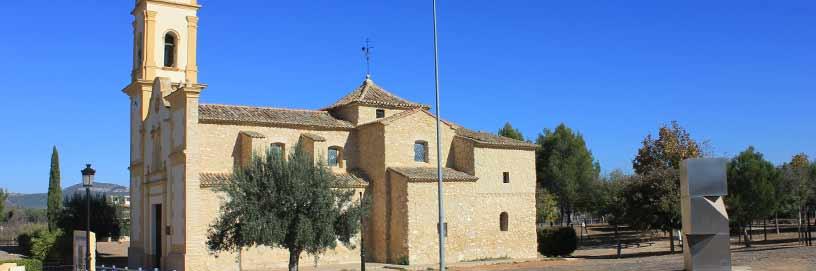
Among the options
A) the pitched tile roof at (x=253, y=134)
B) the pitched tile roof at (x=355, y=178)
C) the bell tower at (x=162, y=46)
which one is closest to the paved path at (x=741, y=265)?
the pitched tile roof at (x=355, y=178)

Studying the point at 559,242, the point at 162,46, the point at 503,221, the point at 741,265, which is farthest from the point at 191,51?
the point at 741,265

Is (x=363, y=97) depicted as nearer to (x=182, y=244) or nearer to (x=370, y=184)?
(x=370, y=184)

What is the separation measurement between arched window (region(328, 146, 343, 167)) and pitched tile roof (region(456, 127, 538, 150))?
5.64m

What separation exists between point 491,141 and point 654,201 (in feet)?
30.3

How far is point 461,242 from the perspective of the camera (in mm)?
31250

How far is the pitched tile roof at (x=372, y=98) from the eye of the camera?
33938 millimetres

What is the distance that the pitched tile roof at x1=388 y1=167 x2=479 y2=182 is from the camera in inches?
1193

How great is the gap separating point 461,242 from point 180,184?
11.9m

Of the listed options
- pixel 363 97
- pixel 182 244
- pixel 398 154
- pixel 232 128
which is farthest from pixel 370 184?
pixel 182 244

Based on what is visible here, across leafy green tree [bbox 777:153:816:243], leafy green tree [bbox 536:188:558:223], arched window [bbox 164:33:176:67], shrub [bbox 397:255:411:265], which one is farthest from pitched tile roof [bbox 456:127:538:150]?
leafy green tree [bbox 536:188:558:223]

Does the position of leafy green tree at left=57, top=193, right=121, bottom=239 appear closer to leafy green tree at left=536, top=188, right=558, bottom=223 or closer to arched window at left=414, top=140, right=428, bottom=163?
arched window at left=414, top=140, right=428, bottom=163

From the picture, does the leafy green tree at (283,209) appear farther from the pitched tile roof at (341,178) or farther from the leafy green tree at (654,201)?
the leafy green tree at (654,201)

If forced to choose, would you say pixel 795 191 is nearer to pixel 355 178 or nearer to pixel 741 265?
pixel 741 265

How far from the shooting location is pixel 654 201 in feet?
119
